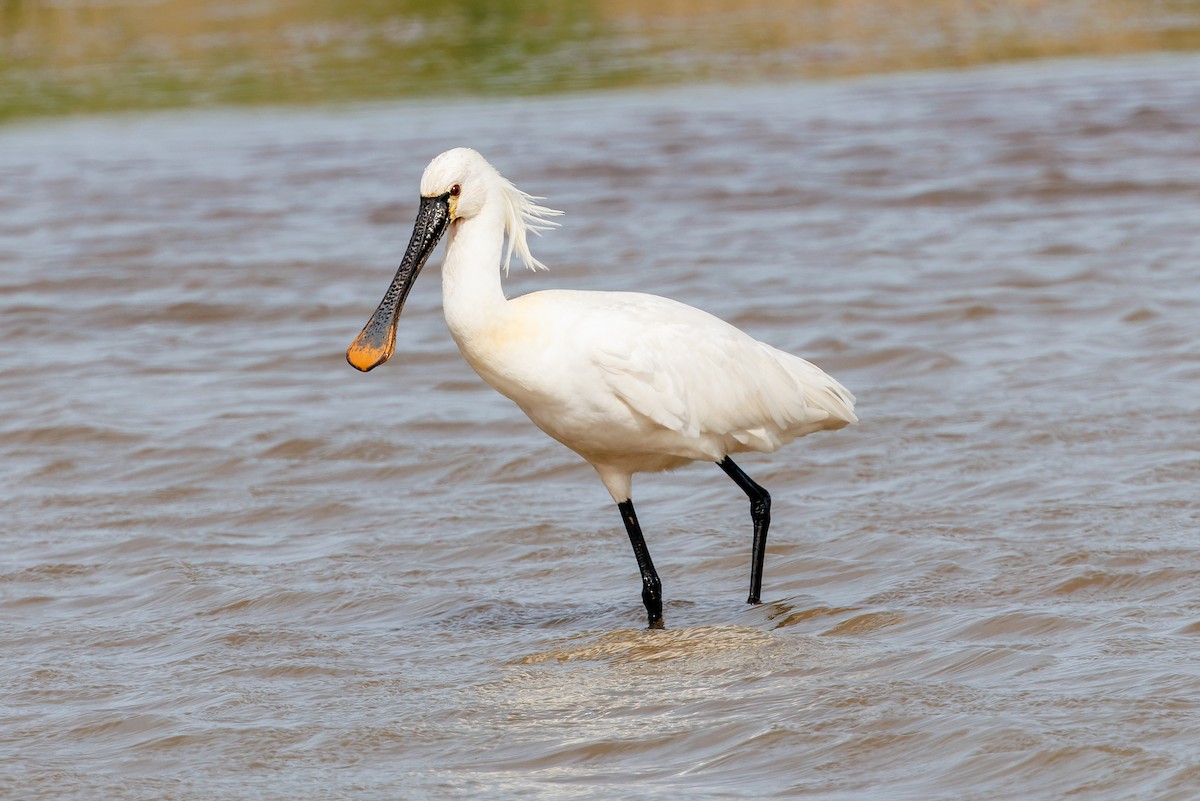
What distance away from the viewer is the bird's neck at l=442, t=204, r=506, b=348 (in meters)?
5.95

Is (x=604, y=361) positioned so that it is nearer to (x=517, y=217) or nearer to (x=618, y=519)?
(x=517, y=217)

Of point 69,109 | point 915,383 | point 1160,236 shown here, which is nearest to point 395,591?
point 915,383

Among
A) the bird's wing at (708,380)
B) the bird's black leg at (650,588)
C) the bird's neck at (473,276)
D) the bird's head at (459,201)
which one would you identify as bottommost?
the bird's black leg at (650,588)

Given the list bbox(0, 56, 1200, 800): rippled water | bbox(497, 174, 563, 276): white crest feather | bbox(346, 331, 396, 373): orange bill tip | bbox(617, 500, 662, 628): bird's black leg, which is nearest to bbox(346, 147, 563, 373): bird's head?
bbox(497, 174, 563, 276): white crest feather

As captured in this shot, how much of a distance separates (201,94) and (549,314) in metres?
18.9

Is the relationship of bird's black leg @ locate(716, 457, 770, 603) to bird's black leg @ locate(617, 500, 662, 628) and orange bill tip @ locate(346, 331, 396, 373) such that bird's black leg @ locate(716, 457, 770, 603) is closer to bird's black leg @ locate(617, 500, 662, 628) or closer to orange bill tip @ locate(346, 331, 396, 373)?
bird's black leg @ locate(617, 500, 662, 628)

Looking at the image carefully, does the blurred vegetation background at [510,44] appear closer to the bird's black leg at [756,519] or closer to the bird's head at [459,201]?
the bird's black leg at [756,519]

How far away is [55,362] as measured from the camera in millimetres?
11000

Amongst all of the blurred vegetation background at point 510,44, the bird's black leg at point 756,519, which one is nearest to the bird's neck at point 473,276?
the bird's black leg at point 756,519

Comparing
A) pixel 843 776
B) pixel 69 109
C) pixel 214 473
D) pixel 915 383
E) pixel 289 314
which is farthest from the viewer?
pixel 69 109

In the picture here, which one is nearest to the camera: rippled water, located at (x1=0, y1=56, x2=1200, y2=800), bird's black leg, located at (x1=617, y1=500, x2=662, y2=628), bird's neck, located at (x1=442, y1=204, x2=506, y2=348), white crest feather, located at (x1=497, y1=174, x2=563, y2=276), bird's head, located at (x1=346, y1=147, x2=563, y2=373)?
rippled water, located at (x1=0, y1=56, x2=1200, y2=800)

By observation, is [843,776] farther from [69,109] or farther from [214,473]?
[69,109]

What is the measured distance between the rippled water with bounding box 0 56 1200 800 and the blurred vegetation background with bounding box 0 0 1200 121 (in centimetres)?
751

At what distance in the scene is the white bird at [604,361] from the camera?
5973 mm
